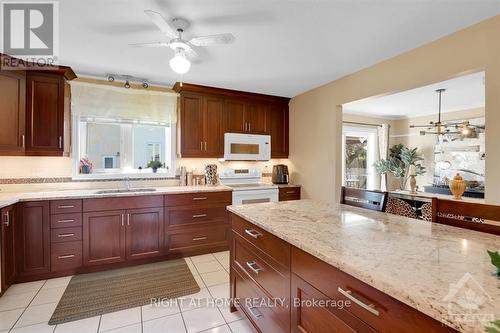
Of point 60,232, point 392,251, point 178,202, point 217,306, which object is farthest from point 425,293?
point 60,232

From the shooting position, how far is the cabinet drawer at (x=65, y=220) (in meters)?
2.59

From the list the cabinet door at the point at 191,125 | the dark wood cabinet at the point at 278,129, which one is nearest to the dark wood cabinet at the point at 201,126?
the cabinet door at the point at 191,125

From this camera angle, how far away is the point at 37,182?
3.00 meters

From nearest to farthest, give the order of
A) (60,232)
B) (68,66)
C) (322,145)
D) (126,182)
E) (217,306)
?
(217,306)
(60,232)
(68,66)
(126,182)
(322,145)

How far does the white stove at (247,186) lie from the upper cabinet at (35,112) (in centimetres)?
216

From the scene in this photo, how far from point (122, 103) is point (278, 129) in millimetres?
2451

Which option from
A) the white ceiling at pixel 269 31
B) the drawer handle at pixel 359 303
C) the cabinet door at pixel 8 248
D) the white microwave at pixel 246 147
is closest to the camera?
the drawer handle at pixel 359 303

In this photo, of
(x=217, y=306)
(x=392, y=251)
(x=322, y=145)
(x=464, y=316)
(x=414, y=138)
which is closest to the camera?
(x=464, y=316)

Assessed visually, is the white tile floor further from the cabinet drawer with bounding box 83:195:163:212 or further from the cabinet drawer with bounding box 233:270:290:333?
the cabinet drawer with bounding box 83:195:163:212

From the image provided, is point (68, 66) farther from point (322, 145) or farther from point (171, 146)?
point (322, 145)

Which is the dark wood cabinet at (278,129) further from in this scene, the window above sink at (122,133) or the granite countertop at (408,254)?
the granite countertop at (408,254)

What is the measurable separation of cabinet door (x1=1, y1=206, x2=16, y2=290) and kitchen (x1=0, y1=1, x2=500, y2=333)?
21 millimetres

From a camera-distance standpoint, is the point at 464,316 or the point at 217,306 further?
the point at 217,306

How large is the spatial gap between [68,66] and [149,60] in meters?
1.01
